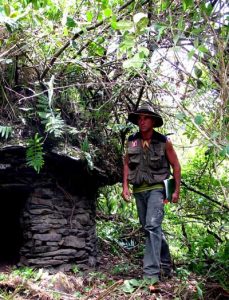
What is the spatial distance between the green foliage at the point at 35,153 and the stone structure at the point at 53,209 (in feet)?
0.80

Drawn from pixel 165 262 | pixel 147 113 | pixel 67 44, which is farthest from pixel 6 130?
pixel 165 262

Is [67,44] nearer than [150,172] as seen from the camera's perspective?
Yes

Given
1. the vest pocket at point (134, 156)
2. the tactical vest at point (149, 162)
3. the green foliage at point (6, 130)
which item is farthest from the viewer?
the vest pocket at point (134, 156)

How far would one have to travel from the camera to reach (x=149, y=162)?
15.6 feet

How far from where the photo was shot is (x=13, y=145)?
4719mm

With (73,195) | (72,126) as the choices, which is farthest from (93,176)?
(72,126)

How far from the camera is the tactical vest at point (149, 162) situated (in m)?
4.71

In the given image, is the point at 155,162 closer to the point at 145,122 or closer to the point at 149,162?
the point at 149,162

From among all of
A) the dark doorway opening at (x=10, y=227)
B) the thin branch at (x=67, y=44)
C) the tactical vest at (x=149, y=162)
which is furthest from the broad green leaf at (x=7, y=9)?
the dark doorway opening at (x=10, y=227)

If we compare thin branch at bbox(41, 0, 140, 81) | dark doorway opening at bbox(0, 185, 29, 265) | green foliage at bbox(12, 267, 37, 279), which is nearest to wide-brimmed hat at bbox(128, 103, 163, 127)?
thin branch at bbox(41, 0, 140, 81)

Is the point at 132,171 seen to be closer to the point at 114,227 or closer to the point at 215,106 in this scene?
the point at 215,106

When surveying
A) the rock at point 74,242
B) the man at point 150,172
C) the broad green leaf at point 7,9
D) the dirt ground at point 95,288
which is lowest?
the dirt ground at point 95,288

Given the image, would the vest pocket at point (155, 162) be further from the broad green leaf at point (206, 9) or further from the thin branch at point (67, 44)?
the broad green leaf at point (206, 9)

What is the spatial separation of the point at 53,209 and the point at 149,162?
1342 millimetres
